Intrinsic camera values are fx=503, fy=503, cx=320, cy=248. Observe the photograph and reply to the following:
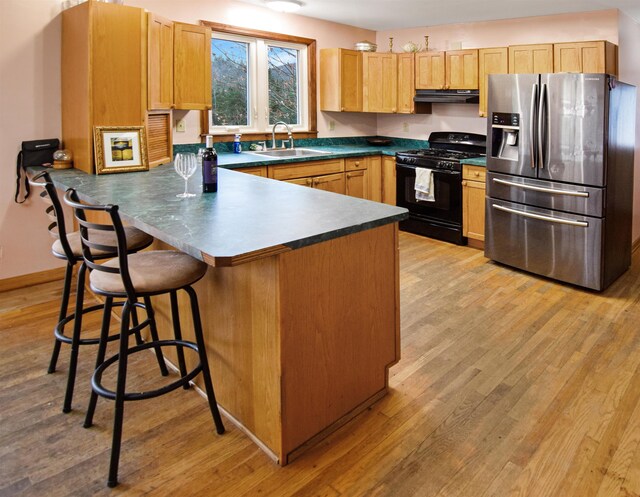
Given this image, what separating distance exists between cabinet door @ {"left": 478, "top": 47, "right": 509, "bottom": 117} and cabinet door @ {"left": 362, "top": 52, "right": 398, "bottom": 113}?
0.97m

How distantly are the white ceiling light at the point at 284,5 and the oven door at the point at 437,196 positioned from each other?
5.91 feet

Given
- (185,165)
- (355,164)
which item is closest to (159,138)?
(185,165)

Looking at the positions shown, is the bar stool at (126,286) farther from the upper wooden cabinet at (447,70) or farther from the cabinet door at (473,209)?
the upper wooden cabinet at (447,70)

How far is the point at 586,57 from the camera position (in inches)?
160

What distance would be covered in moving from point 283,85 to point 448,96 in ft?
5.53

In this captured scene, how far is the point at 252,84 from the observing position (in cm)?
491

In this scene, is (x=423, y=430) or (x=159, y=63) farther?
(x=159, y=63)

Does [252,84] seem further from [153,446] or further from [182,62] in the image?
[153,446]

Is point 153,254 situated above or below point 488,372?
above

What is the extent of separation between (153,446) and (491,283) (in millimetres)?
2722

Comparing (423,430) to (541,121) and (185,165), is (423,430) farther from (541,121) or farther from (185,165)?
(541,121)

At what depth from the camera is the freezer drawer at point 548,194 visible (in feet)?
11.3

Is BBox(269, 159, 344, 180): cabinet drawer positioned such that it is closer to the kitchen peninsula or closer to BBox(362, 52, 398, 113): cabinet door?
BBox(362, 52, 398, 113): cabinet door

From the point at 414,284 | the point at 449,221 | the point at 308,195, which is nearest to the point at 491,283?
the point at 414,284
